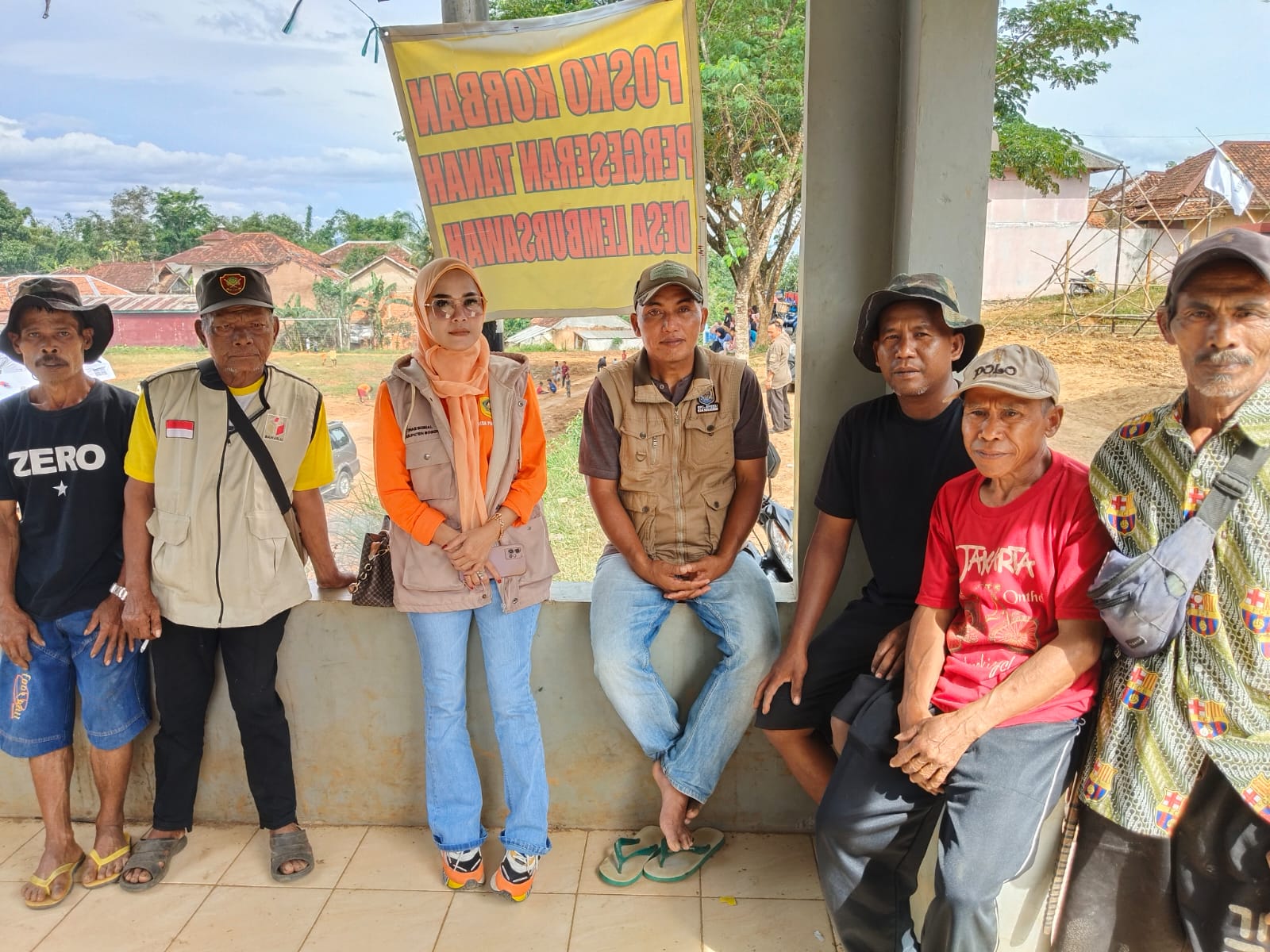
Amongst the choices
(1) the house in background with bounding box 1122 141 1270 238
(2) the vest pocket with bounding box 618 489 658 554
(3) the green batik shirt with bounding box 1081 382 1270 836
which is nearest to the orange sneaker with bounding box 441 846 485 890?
(2) the vest pocket with bounding box 618 489 658 554

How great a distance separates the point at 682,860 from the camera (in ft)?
8.68

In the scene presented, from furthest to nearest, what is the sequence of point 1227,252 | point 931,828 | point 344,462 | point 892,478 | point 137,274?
1. point 344,462
2. point 137,274
3. point 892,478
4. point 931,828
5. point 1227,252

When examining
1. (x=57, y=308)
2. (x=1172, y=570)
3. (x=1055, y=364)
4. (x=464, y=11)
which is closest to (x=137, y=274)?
(x=57, y=308)

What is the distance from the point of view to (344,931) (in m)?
2.41

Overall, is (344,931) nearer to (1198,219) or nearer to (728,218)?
(728,218)

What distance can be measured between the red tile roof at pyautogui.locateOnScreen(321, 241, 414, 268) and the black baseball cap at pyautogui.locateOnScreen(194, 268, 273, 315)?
5.93 meters

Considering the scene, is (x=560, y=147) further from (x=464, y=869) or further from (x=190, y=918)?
(x=190, y=918)

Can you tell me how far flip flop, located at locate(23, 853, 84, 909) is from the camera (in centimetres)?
250

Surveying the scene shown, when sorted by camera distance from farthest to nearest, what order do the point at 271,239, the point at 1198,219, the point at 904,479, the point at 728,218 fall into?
the point at 1198,219 < the point at 728,218 < the point at 271,239 < the point at 904,479

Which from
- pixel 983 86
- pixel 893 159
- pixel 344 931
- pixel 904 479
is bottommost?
pixel 344 931

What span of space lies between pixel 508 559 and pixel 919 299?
1.34m

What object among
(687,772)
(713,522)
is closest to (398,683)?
(687,772)

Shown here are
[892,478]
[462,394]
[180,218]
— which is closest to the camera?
[892,478]

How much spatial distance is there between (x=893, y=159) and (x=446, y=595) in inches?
74.8
